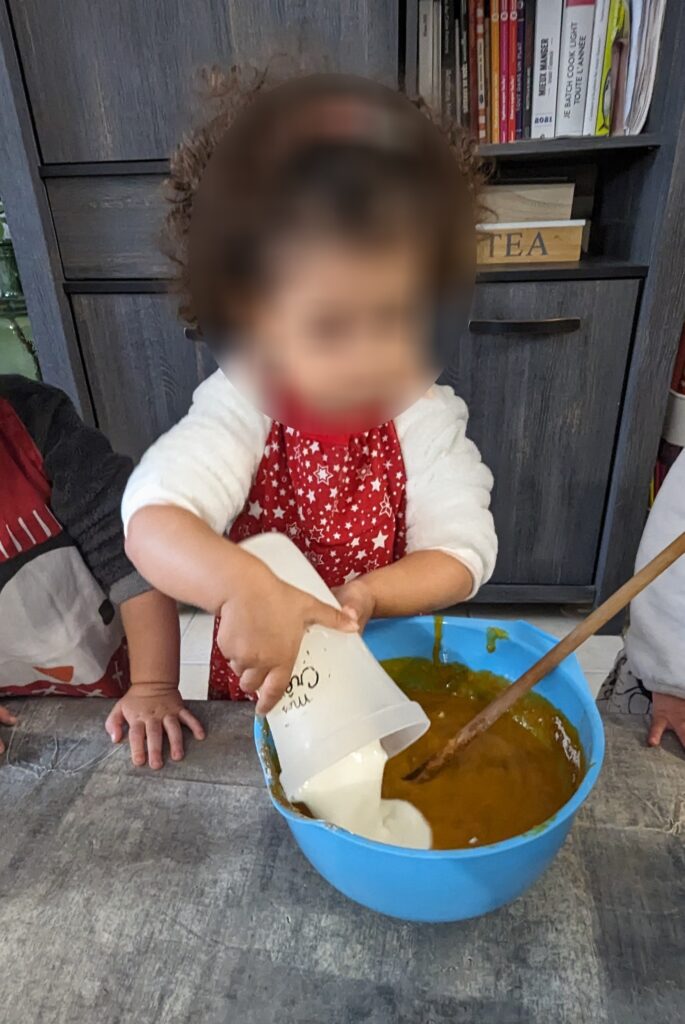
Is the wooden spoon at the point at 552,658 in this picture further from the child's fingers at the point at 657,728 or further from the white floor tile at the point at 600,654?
the white floor tile at the point at 600,654

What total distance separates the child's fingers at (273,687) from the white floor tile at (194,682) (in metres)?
1.00

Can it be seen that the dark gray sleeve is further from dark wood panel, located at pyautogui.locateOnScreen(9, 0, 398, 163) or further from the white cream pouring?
dark wood panel, located at pyautogui.locateOnScreen(9, 0, 398, 163)

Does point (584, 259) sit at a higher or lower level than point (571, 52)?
lower

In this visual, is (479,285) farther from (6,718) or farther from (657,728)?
(6,718)

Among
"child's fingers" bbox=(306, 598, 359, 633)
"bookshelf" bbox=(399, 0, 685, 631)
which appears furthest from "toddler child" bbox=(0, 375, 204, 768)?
"bookshelf" bbox=(399, 0, 685, 631)

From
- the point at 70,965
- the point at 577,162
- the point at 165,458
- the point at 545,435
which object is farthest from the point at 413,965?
the point at 577,162

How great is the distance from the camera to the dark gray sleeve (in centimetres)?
69

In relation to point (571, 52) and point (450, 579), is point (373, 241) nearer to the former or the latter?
point (450, 579)

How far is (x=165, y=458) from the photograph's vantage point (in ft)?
Answer: 1.72

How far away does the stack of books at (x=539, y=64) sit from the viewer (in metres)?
1.20

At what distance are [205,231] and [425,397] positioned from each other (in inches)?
12.4

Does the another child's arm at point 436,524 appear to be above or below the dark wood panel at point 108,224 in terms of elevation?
below

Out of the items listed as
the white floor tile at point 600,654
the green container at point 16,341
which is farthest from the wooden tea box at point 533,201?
the green container at point 16,341

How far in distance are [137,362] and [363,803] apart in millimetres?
1125
